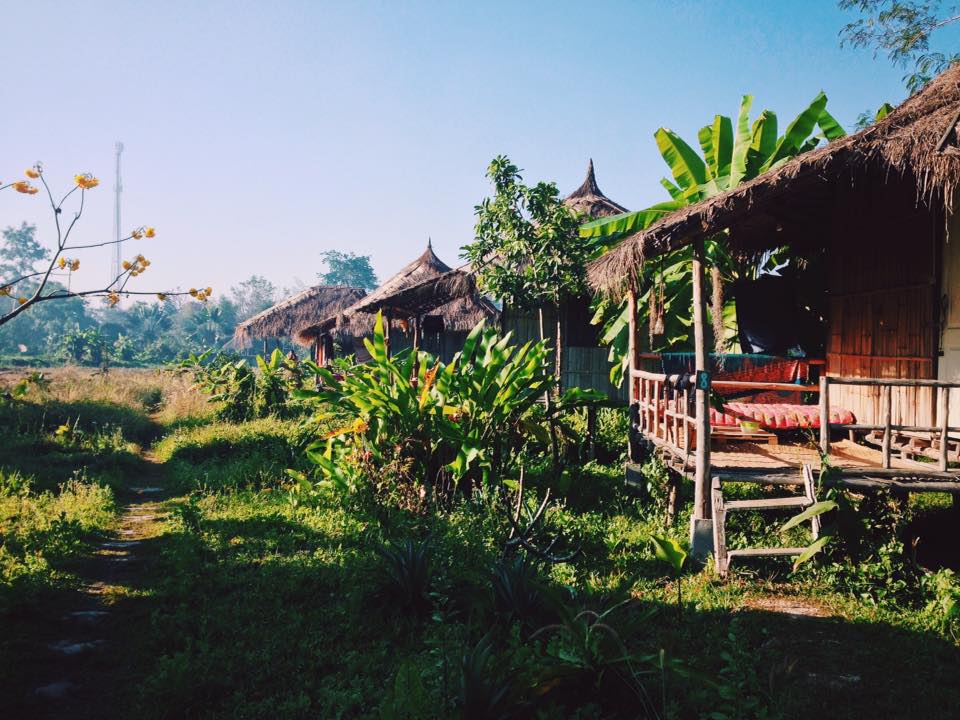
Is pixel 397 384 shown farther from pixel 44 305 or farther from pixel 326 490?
pixel 44 305

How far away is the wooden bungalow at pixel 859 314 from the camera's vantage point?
17.0 ft

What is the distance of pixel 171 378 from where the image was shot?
16734mm

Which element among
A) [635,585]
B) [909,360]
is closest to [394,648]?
[635,585]

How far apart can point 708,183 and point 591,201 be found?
16.5 feet

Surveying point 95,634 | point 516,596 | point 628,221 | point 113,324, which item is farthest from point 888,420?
point 113,324

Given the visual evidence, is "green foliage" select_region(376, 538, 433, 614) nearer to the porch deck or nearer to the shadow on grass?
the shadow on grass

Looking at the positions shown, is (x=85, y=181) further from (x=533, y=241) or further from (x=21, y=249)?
(x=21, y=249)

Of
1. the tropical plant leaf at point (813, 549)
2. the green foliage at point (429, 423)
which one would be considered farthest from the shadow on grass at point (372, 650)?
the green foliage at point (429, 423)

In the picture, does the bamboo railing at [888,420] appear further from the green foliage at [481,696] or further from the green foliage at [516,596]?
the green foliage at [481,696]

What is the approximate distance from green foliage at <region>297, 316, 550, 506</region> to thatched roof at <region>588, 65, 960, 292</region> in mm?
1612

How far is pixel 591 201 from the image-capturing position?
14.5 meters

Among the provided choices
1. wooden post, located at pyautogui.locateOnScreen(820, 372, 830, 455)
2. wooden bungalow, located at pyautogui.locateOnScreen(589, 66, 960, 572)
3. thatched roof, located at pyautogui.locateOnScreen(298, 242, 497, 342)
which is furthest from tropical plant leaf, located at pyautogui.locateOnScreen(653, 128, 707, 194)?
wooden post, located at pyautogui.locateOnScreen(820, 372, 830, 455)

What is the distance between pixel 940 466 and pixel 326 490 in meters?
5.75

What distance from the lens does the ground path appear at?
346cm
